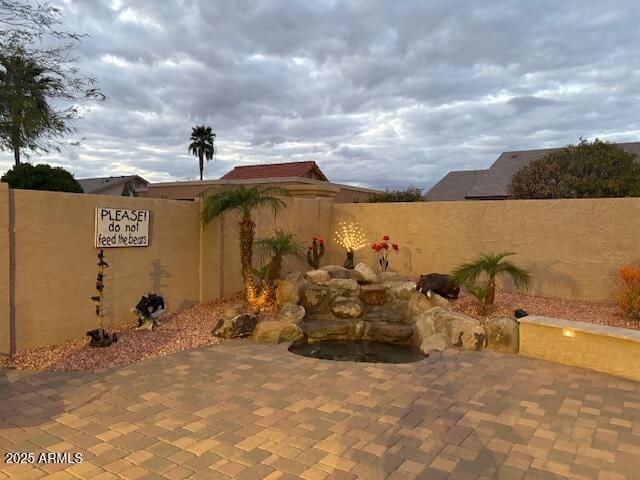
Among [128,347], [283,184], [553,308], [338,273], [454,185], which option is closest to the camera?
[128,347]

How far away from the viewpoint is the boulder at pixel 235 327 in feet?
20.7

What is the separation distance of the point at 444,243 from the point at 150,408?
733 cm

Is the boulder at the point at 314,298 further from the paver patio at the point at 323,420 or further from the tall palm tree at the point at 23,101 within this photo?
the tall palm tree at the point at 23,101

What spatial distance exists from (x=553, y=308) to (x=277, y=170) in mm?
16519

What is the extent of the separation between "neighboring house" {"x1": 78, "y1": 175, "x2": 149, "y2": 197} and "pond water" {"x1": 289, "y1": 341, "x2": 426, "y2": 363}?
2570 cm

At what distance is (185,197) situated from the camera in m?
16.4

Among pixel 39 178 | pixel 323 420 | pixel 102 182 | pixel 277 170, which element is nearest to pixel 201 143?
pixel 102 182

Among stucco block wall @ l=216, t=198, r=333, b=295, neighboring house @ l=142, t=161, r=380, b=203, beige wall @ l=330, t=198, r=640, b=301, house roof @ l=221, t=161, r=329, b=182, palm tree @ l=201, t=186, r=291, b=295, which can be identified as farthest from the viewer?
house roof @ l=221, t=161, r=329, b=182

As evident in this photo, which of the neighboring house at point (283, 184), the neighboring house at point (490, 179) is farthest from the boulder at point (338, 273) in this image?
the neighboring house at point (490, 179)

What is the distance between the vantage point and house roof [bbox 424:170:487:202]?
1162 inches

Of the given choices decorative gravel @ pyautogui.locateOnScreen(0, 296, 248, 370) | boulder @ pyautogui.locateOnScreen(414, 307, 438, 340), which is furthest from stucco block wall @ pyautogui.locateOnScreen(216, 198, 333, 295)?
boulder @ pyautogui.locateOnScreen(414, 307, 438, 340)

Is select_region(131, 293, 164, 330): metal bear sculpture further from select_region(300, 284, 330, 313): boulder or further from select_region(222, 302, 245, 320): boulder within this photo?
select_region(300, 284, 330, 313): boulder

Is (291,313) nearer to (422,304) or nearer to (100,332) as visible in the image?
(422,304)

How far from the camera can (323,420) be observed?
12.2ft
